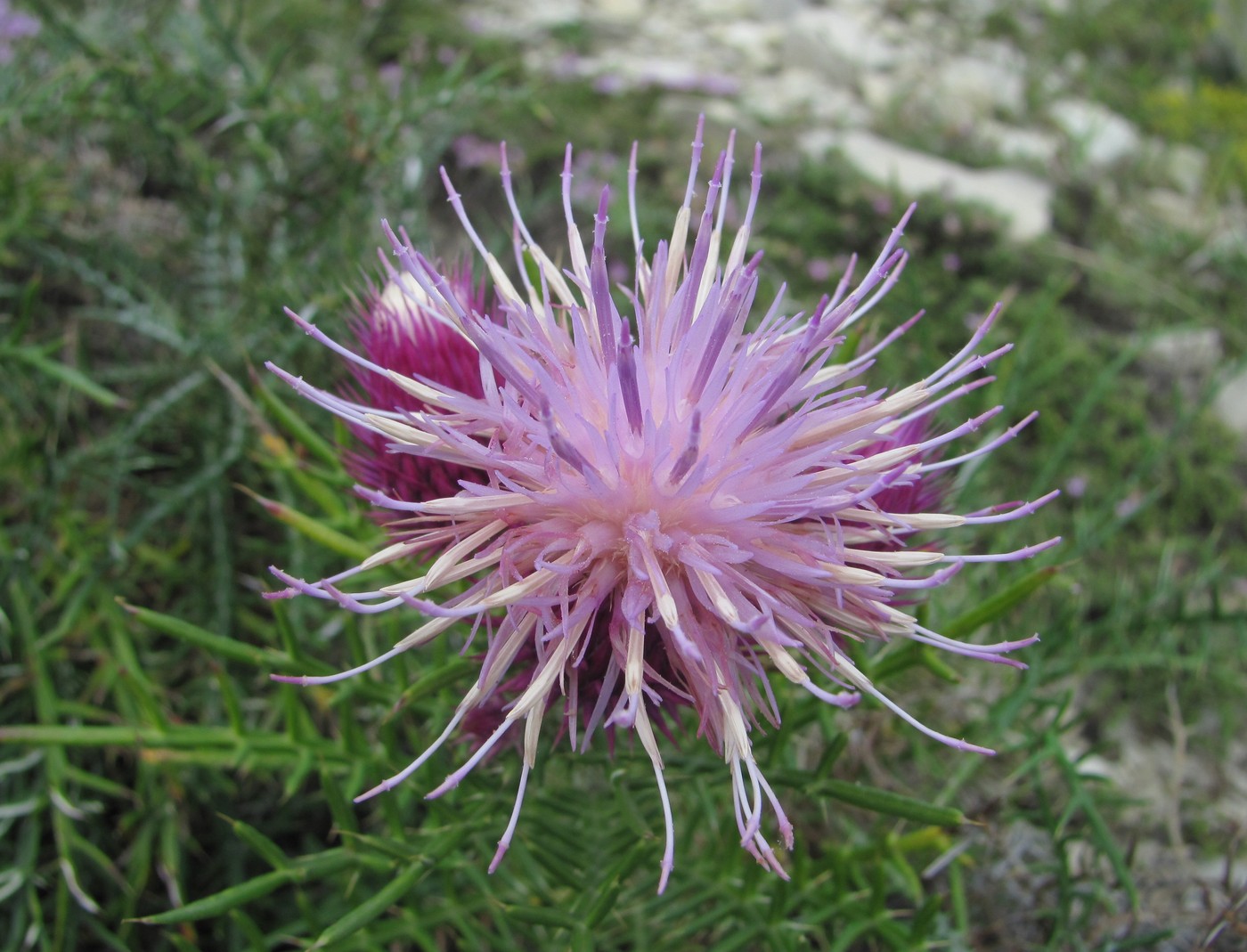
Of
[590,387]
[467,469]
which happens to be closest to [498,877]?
[467,469]

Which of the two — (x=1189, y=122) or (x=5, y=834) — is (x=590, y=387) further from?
Result: (x=1189, y=122)

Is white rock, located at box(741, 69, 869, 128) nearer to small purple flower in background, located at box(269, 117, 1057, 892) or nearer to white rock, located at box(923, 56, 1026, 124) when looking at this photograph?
white rock, located at box(923, 56, 1026, 124)

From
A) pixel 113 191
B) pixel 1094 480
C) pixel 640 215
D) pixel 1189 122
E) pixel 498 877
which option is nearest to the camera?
pixel 498 877

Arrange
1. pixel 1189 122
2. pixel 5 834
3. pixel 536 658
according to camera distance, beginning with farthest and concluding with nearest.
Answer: pixel 1189 122 → pixel 5 834 → pixel 536 658

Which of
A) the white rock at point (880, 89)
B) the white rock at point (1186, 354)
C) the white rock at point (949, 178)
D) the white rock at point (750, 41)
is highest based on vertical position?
the white rock at point (750, 41)

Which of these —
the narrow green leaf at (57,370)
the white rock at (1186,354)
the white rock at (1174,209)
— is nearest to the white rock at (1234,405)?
the white rock at (1186,354)

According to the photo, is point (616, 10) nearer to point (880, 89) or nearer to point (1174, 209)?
point (880, 89)

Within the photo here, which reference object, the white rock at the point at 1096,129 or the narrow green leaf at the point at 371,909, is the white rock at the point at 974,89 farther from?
the narrow green leaf at the point at 371,909
